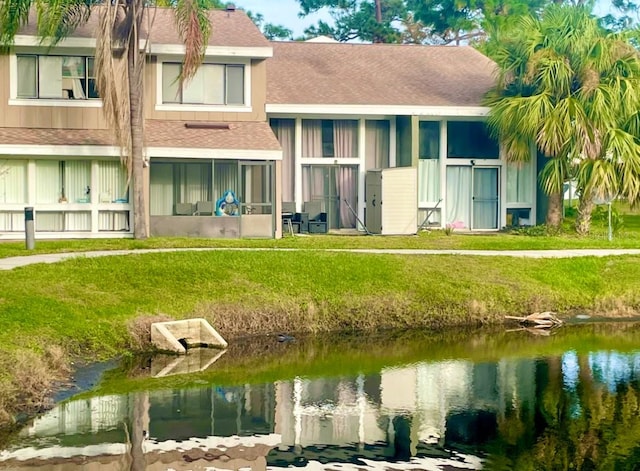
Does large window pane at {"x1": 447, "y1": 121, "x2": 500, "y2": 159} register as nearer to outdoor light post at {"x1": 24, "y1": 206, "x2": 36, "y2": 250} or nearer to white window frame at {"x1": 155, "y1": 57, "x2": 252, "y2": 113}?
white window frame at {"x1": 155, "y1": 57, "x2": 252, "y2": 113}

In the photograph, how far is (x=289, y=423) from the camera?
49.7 ft

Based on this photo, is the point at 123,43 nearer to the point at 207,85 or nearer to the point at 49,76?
the point at 49,76

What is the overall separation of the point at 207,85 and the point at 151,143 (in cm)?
291

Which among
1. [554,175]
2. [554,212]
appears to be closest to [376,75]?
[554,175]

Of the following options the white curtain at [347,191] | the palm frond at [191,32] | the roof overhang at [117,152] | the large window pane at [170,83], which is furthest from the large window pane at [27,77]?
the white curtain at [347,191]

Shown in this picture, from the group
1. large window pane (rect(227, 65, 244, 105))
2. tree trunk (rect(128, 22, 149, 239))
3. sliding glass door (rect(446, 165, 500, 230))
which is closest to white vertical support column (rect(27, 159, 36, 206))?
tree trunk (rect(128, 22, 149, 239))

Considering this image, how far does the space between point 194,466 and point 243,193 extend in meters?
18.6

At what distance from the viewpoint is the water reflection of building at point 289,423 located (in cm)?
1346

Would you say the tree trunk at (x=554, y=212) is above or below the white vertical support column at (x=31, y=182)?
below

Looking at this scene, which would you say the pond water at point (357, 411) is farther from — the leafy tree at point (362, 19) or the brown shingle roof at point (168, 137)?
the leafy tree at point (362, 19)

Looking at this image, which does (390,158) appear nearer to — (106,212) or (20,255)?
(106,212)

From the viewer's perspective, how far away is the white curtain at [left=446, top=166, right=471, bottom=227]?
113ft

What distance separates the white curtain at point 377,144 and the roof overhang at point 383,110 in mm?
1019

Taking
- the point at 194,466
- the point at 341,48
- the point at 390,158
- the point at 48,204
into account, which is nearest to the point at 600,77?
the point at 390,158
